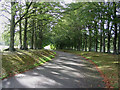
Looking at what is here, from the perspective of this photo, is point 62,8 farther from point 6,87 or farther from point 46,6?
point 6,87

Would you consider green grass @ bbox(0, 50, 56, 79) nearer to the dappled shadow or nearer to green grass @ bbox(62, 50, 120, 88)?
the dappled shadow

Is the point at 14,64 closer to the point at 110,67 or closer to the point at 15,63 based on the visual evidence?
the point at 15,63

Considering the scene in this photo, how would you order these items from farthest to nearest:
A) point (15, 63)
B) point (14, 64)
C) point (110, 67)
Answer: point (15, 63) → point (14, 64) → point (110, 67)

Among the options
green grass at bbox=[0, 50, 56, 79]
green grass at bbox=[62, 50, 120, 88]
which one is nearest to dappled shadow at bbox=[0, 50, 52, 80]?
green grass at bbox=[0, 50, 56, 79]

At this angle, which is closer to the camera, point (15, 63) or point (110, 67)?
point (110, 67)

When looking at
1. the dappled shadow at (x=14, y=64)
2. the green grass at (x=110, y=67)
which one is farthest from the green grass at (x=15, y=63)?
the green grass at (x=110, y=67)

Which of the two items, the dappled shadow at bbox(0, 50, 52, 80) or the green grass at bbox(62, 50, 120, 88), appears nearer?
the green grass at bbox(62, 50, 120, 88)

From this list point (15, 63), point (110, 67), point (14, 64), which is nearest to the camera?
point (110, 67)

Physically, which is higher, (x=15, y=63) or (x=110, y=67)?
(x=15, y=63)

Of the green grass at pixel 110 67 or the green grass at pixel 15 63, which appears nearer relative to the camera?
the green grass at pixel 110 67

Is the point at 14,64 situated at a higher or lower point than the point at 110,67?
higher

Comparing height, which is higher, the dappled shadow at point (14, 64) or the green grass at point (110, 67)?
the dappled shadow at point (14, 64)

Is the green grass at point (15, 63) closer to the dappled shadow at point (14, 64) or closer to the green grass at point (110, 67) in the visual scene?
the dappled shadow at point (14, 64)

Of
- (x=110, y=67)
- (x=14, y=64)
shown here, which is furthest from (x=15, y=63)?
(x=110, y=67)
